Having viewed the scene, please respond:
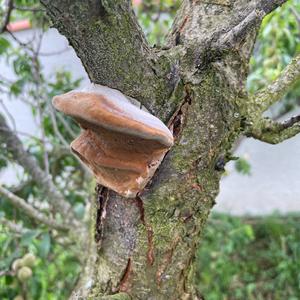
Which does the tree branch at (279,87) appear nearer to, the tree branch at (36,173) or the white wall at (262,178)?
the tree branch at (36,173)

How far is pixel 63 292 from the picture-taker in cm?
162

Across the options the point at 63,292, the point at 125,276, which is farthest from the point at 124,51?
the point at 63,292

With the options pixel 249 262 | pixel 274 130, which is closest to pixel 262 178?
pixel 249 262

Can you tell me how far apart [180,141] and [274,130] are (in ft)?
0.71

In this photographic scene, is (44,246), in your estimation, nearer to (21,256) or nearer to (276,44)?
(21,256)

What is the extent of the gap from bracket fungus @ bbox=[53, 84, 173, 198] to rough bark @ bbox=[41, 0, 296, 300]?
42 mm

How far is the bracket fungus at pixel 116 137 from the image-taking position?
0.50 metres

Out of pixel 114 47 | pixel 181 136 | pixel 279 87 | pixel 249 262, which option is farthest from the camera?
pixel 249 262

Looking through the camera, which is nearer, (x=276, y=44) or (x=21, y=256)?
(x=21, y=256)

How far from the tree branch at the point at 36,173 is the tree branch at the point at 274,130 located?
2.14 feet

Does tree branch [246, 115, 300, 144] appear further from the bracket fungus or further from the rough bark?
the bracket fungus

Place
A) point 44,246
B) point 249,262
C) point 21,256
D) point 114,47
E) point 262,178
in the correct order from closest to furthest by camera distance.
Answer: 1. point 114,47
2. point 44,246
3. point 21,256
4. point 249,262
5. point 262,178

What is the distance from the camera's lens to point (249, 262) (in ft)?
9.51

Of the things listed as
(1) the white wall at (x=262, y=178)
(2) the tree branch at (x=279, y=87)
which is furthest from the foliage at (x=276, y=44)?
(1) the white wall at (x=262, y=178)
